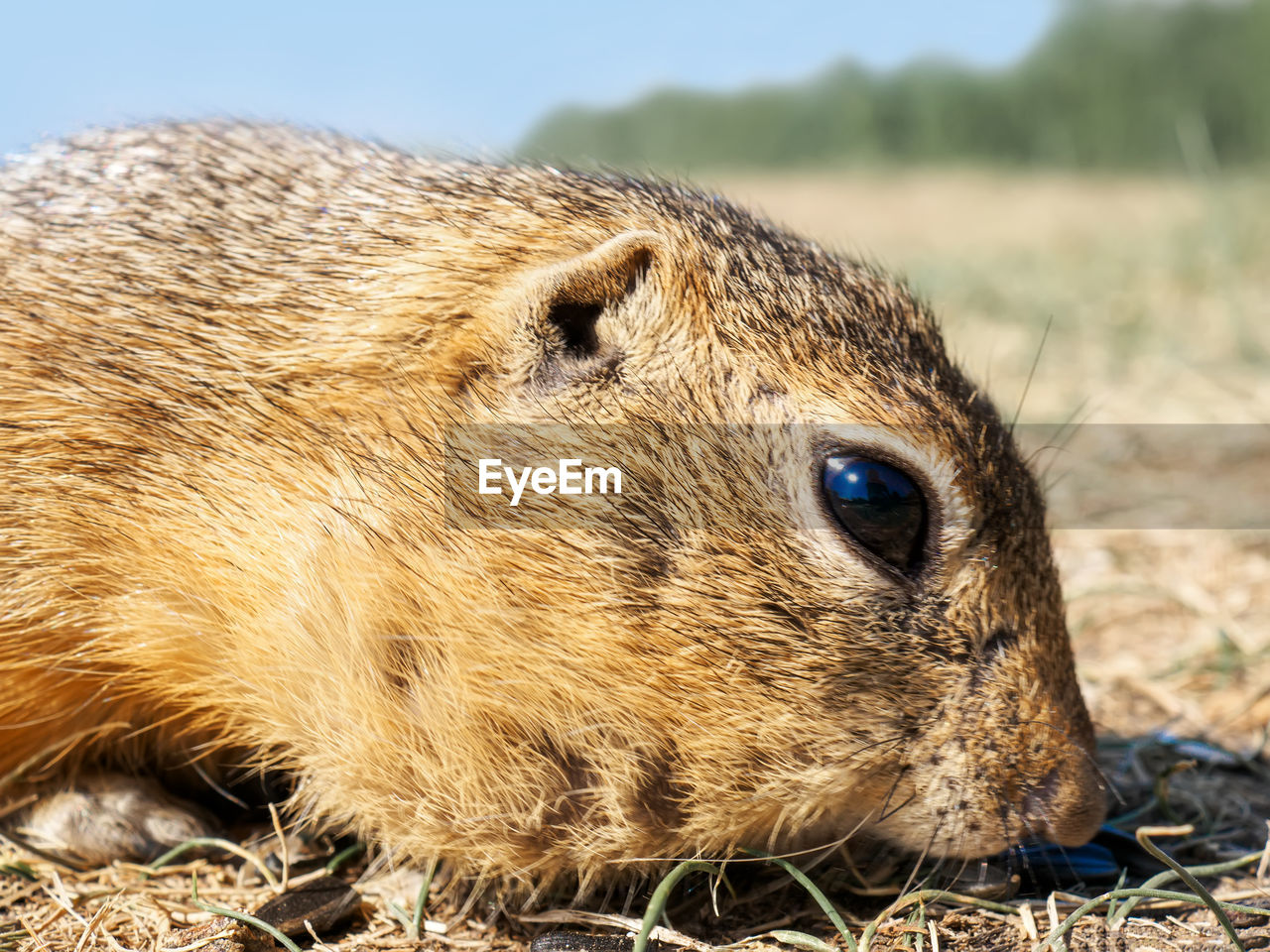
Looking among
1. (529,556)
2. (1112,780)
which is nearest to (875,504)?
(529,556)

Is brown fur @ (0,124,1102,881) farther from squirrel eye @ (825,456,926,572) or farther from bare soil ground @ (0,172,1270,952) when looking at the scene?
bare soil ground @ (0,172,1270,952)

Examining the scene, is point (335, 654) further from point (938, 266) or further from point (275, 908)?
point (938, 266)

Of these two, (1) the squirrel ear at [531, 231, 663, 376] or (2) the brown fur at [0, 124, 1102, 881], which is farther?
(1) the squirrel ear at [531, 231, 663, 376]

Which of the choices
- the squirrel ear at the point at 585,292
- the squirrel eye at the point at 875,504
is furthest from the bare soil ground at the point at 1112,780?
the squirrel ear at the point at 585,292

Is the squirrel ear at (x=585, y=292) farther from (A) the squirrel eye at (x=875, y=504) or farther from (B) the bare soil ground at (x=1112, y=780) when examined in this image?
(B) the bare soil ground at (x=1112, y=780)

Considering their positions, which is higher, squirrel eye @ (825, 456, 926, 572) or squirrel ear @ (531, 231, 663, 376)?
squirrel ear @ (531, 231, 663, 376)

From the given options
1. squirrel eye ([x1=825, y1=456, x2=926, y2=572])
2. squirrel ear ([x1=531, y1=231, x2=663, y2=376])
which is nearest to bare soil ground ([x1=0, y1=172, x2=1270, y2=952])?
squirrel eye ([x1=825, y1=456, x2=926, y2=572])
